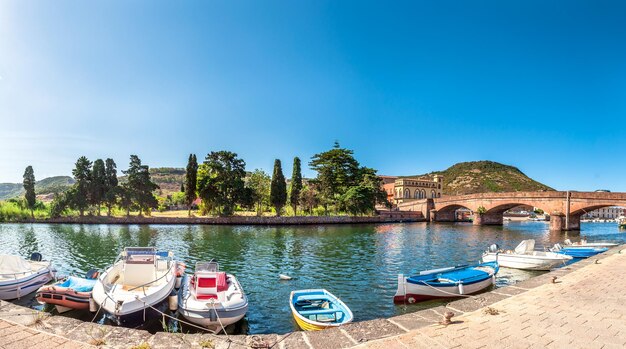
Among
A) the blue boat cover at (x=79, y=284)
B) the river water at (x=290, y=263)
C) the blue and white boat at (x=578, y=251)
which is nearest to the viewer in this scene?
the blue boat cover at (x=79, y=284)

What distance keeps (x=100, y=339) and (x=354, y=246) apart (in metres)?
29.2

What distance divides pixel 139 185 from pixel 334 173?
133ft

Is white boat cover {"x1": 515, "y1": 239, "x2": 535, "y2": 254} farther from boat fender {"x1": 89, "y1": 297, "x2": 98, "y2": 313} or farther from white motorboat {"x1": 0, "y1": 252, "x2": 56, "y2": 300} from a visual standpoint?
white motorboat {"x1": 0, "y1": 252, "x2": 56, "y2": 300}

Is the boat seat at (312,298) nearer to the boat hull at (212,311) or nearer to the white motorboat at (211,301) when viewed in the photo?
the white motorboat at (211,301)

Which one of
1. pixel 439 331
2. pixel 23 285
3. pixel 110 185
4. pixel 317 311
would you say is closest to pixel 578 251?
pixel 317 311

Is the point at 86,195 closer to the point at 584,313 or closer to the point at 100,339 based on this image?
the point at 100,339

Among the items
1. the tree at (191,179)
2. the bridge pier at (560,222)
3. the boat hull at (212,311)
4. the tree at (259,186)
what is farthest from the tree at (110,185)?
the bridge pier at (560,222)

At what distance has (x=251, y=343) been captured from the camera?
657cm

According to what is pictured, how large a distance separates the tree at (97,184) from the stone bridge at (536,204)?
72.5m

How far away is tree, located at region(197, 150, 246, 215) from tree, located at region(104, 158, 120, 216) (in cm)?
1726

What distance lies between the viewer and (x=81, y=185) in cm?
6638

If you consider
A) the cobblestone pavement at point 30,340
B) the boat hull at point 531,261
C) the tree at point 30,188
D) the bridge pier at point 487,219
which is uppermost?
the tree at point 30,188

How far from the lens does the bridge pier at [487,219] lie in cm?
7174

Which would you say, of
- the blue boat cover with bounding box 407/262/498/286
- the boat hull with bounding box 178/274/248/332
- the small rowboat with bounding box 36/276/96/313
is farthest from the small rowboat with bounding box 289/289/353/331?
the small rowboat with bounding box 36/276/96/313
